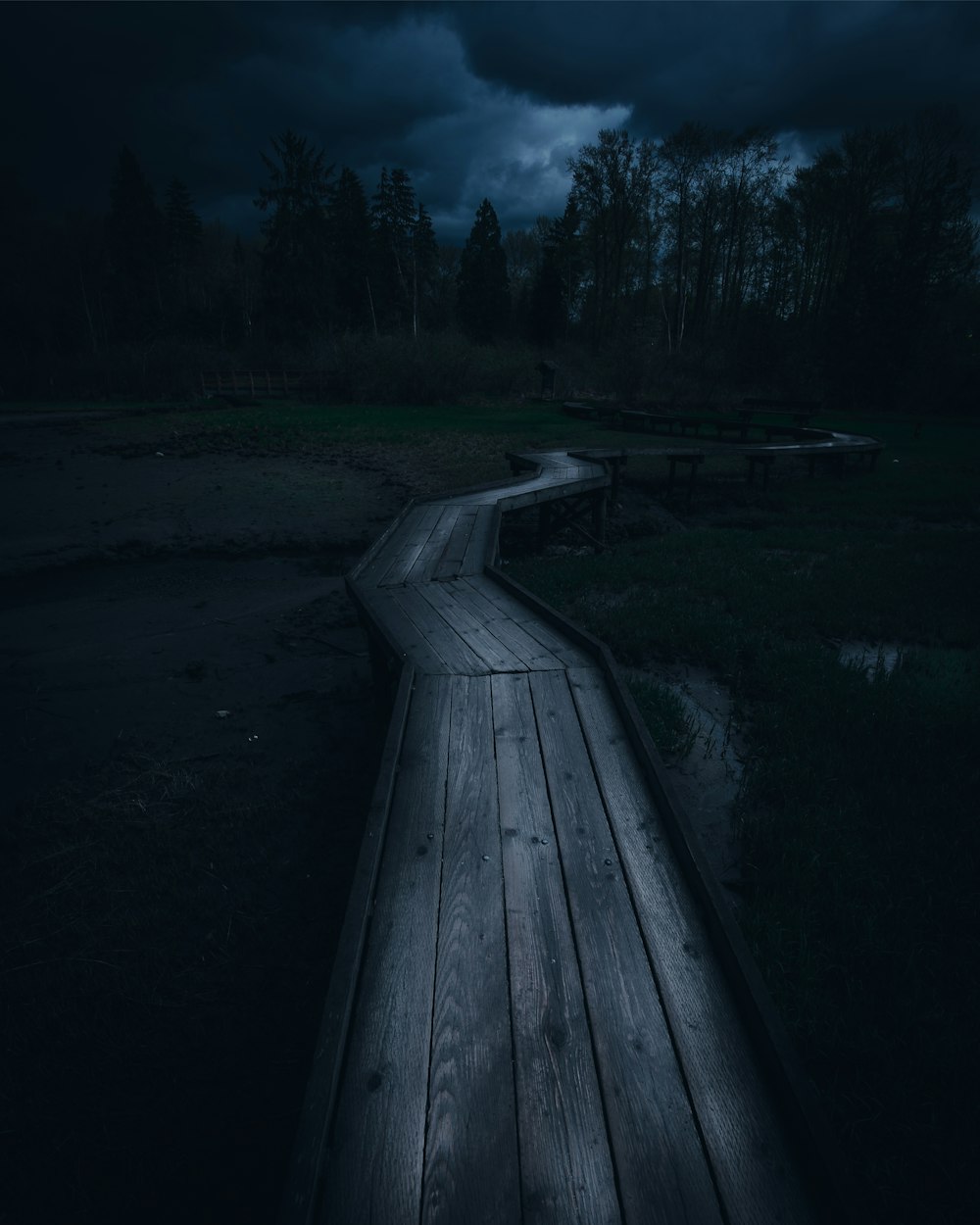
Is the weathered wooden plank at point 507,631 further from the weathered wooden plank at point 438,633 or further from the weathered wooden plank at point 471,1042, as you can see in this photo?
the weathered wooden plank at point 471,1042

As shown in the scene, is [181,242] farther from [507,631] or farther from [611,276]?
[507,631]

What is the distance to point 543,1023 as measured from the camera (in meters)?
1.57

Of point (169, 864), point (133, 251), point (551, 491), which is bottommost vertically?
point (169, 864)

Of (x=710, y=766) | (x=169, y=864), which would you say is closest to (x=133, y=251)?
(x=169, y=864)

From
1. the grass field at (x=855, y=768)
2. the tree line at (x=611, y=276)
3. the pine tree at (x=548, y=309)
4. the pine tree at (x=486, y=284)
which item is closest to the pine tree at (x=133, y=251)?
the tree line at (x=611, y=276)

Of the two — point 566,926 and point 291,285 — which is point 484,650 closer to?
point 566,926

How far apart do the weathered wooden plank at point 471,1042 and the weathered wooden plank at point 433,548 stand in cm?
299

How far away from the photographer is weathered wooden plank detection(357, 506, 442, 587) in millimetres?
5238

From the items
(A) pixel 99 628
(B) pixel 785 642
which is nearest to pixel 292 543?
(A) pixel 99 628

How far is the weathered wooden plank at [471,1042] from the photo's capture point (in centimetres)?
123

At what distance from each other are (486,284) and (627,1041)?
158ft

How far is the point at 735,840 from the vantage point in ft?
9.73

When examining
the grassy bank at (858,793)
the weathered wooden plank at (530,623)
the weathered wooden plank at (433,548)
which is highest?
the weathered wooden plank at (433,548)

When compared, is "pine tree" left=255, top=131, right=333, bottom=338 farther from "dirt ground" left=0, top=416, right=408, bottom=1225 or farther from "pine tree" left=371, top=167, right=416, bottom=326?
"dirt ground" left=0, top=416, right=408, bottom=1225
